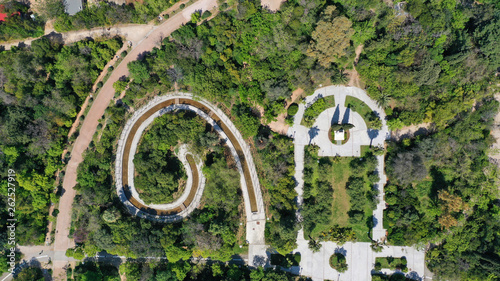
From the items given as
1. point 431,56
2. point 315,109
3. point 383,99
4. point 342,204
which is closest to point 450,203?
point 342,204

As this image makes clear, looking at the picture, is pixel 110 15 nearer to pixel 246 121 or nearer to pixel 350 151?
pixel 246 121

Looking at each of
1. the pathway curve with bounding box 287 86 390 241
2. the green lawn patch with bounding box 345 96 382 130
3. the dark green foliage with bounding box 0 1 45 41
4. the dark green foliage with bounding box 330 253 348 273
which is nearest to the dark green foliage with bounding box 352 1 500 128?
the green lawn patch with bounding box 345 96 382 130

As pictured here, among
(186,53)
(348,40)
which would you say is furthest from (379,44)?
(186,53)

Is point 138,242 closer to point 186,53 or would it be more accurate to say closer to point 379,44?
point 186,53

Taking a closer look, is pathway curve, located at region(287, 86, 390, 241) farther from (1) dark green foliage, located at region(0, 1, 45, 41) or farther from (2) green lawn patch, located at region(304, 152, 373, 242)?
(1) dark green foliage, located at region(0, 1, 45, 41)

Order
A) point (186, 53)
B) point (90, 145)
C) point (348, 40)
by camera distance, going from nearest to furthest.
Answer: point (348, 40) < point (186, 53) < point (90, 145)

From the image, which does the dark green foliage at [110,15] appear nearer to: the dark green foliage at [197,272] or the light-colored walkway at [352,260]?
the dark green foliage at [197,272]

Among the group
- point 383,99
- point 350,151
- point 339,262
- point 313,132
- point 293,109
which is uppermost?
point 383,99
